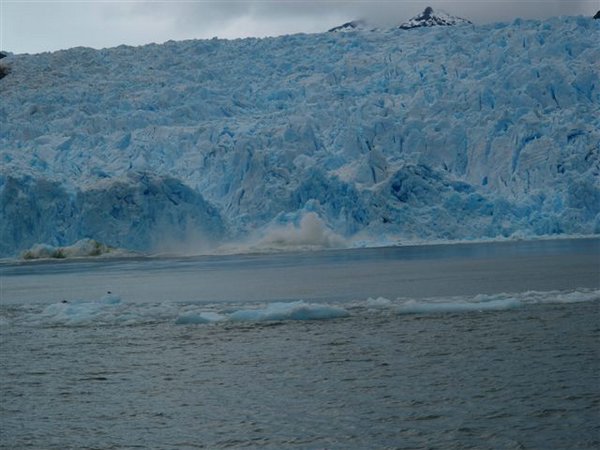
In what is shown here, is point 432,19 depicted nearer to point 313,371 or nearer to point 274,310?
point 274,310

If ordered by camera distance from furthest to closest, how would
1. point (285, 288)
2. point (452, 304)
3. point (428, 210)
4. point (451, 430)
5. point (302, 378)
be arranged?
point (428, 210) < point (285, 288) < point (452, 304) < point (302, 378) < point (451, 430)

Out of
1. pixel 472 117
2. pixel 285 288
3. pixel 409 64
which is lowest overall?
pixel 285 288

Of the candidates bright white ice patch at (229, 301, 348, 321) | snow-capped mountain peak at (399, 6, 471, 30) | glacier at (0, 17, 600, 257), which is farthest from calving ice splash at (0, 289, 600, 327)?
snow-capped mountain peak at (399, 6, 471, 30)

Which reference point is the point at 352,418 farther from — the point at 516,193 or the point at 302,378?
the point at 516,193

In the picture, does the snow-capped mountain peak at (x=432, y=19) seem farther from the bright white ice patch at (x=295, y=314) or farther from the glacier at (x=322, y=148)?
the bright white ice patch at (x=295, y=314)

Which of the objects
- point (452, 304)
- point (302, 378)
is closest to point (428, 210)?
point (452, 304)

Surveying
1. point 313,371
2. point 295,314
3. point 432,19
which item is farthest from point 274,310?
point 432,19

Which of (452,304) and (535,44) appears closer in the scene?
(452,304)
